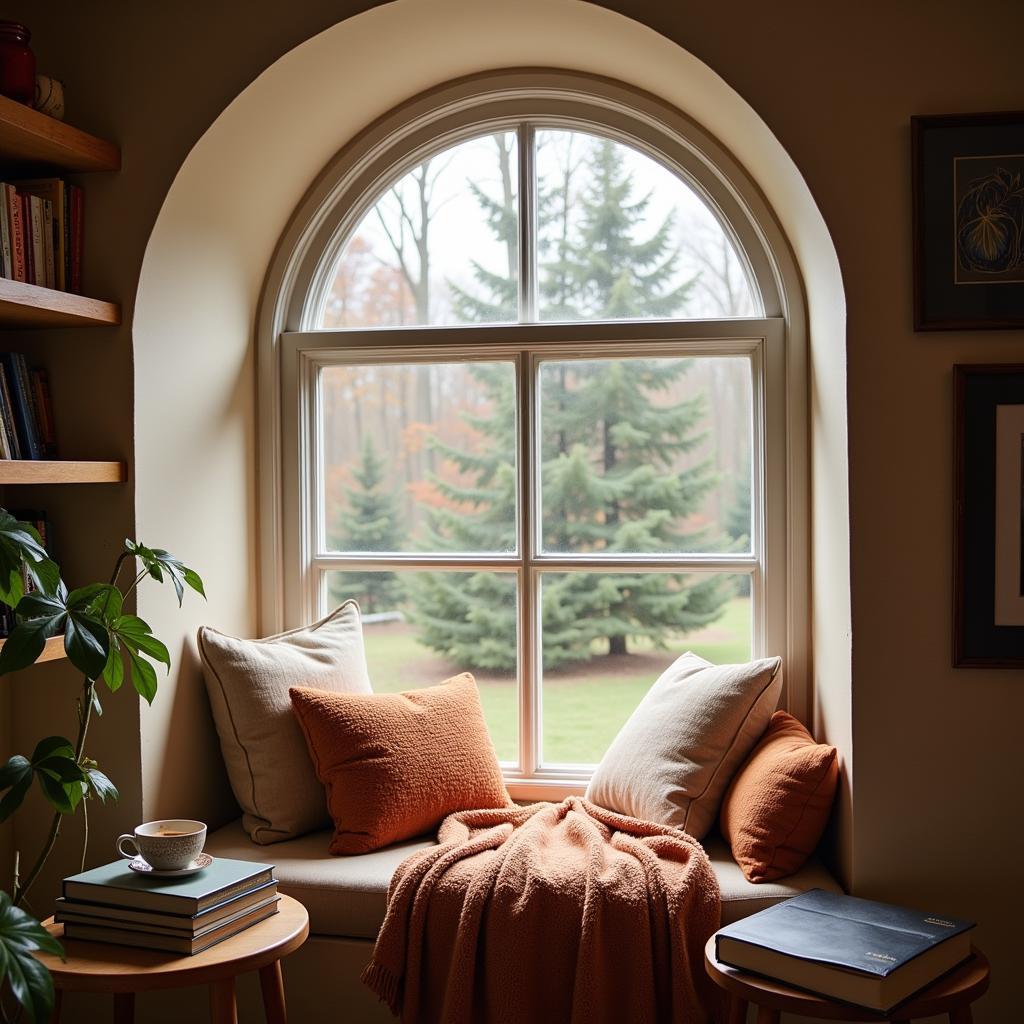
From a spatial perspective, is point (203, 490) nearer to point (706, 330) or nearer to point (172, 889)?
point (172, 889)

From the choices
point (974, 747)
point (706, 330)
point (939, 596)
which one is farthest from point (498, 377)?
point (974, 747)

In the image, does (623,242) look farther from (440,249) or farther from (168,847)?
(168,847)

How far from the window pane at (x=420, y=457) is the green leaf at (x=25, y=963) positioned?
165 cm

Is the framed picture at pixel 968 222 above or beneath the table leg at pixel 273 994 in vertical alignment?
above

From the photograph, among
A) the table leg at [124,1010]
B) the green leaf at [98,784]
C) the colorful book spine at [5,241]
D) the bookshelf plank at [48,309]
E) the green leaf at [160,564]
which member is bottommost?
the table leg at [124,1010]

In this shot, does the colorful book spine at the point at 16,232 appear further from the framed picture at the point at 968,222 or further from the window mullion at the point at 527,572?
the framed picture at the point at 968,222

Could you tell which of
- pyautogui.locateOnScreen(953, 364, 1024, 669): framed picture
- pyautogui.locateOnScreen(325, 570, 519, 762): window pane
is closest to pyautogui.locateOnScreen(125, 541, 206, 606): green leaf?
pyautogui.locateOnScreen(325, 570, 519, 762): window pane

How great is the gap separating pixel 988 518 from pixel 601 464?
3.49 feet

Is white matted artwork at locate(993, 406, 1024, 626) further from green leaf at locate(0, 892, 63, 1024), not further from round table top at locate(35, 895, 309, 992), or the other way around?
green leaf at locate(0, 892, 63, 1024)

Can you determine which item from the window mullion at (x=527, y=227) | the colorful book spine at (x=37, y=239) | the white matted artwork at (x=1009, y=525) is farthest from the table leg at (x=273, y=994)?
the window mullion at (x=527, y=227)

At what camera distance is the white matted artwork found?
2.34m

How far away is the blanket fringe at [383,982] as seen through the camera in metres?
2.28

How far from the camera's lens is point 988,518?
2.36 m

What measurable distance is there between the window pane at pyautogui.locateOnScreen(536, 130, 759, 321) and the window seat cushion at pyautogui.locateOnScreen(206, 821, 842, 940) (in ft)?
4.76
